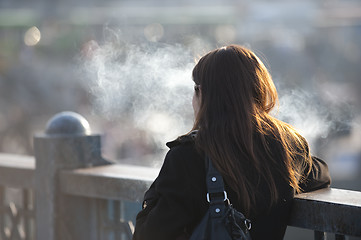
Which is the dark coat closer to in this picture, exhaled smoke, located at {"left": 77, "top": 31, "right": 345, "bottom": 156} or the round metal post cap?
exhaled smoke, located at {"left": 77, "top": 31, "right": 345, "bottom": 156}

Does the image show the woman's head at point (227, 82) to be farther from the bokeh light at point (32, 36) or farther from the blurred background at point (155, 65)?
the bokeh light at point (32, 36)

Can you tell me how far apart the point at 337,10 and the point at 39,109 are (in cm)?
1862

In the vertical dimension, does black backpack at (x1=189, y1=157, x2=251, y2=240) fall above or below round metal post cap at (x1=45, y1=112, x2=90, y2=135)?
below

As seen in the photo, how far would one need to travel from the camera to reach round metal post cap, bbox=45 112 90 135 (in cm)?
330

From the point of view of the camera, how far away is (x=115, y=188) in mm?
2883

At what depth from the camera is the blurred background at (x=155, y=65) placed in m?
3.93

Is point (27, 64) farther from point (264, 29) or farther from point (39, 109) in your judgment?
point (264, 29)

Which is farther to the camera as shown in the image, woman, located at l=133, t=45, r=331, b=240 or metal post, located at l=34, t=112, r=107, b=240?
metal post, located at l=34, t=112, r=107, b=240

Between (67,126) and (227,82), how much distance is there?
175 centimetres

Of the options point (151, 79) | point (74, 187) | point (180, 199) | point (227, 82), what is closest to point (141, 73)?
point (151, 79)

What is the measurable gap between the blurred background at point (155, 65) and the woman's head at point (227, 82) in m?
1.31

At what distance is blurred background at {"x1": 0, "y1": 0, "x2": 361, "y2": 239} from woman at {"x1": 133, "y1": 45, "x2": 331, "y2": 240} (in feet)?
4.35

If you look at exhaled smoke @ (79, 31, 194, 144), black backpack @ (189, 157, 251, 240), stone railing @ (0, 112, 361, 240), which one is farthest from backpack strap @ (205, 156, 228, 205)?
exhaled smoke @ (79, 31, 194, 144)

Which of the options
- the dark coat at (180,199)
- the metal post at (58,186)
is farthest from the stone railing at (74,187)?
the dark coat at (180,199)
